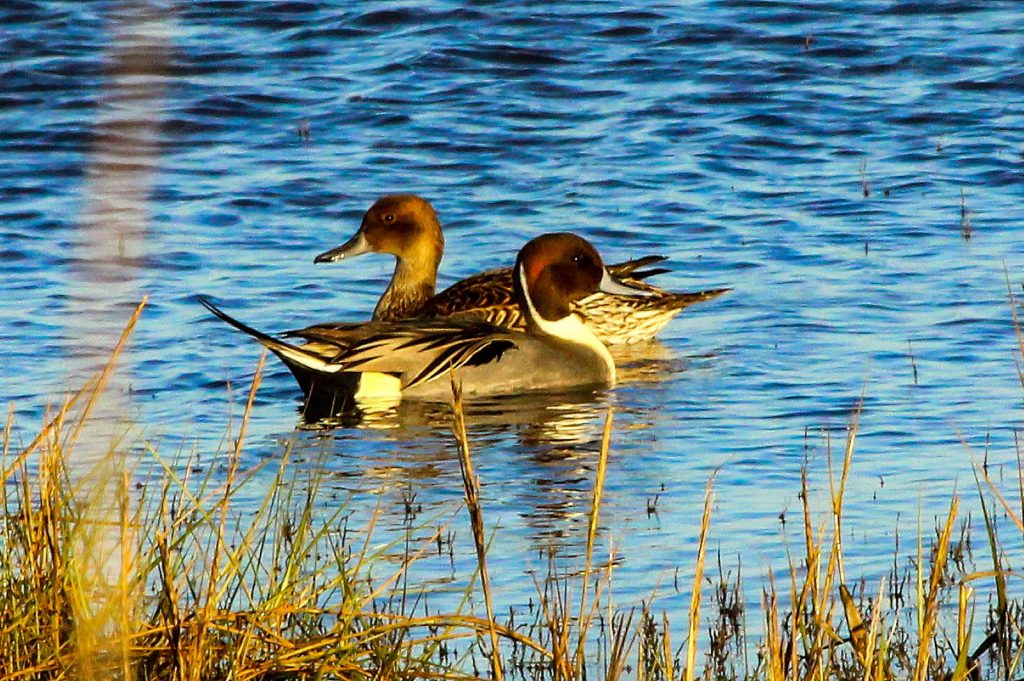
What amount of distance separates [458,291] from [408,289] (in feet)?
1.89

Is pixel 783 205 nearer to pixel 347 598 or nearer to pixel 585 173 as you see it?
pixel 585 173

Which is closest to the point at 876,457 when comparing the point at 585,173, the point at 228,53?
the point at 585,173

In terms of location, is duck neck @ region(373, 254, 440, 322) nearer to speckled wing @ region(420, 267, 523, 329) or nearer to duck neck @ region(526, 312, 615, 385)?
speckled wing @ region(420, 267, 523, 329)

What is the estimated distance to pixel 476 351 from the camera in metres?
8.38

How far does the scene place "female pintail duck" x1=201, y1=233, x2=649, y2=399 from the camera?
820 centimetres

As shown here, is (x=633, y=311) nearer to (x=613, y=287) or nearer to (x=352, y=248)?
(x=613, y=287)

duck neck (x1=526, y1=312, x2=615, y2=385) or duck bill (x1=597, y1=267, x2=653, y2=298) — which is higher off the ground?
duck bill (x1=597, y1=267, x2=653, y2=298)

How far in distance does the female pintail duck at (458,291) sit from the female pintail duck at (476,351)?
32cm

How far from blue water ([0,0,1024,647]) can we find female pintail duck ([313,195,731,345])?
0.69 feet

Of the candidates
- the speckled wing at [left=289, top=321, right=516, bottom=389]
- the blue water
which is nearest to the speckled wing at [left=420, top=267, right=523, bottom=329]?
the blue water

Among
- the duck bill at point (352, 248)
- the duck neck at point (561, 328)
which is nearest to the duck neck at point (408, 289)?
the duck bill at point (352, 248)

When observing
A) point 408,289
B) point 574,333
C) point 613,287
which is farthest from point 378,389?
Answer: point 408,289

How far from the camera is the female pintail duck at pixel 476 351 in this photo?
8203 millimetres

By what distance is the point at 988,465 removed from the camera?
20.4 feet
